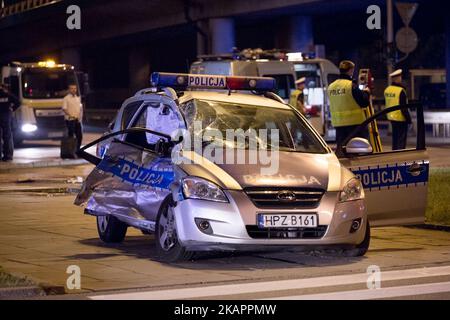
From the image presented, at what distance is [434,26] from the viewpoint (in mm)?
60406

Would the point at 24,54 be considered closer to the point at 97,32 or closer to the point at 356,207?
the point at 97,32

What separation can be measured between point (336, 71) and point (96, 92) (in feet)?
172

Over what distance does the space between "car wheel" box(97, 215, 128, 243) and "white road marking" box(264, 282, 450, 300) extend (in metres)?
3.69

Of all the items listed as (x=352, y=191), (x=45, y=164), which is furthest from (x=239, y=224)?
(x=45, y=164)

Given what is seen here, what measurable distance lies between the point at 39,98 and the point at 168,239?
76.3 feet

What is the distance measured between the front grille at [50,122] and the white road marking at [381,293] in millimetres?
24878

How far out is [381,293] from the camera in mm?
8523

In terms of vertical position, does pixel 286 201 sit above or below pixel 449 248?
above

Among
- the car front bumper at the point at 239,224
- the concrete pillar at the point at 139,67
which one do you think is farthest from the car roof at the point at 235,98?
the concrete pillar at the point at 139,67

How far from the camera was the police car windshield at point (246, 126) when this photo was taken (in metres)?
10.8

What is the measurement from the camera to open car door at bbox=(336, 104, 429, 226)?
1122 centimetres

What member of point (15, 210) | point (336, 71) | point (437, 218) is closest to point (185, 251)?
point (437, 218)

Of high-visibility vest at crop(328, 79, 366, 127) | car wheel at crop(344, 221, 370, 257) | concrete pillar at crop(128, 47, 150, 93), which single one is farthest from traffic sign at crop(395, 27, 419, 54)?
concrete pillar at crop(128, 47, 150, 93)

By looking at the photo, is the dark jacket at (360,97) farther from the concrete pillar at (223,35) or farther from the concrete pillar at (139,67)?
the concrete pillar at (139,67)
